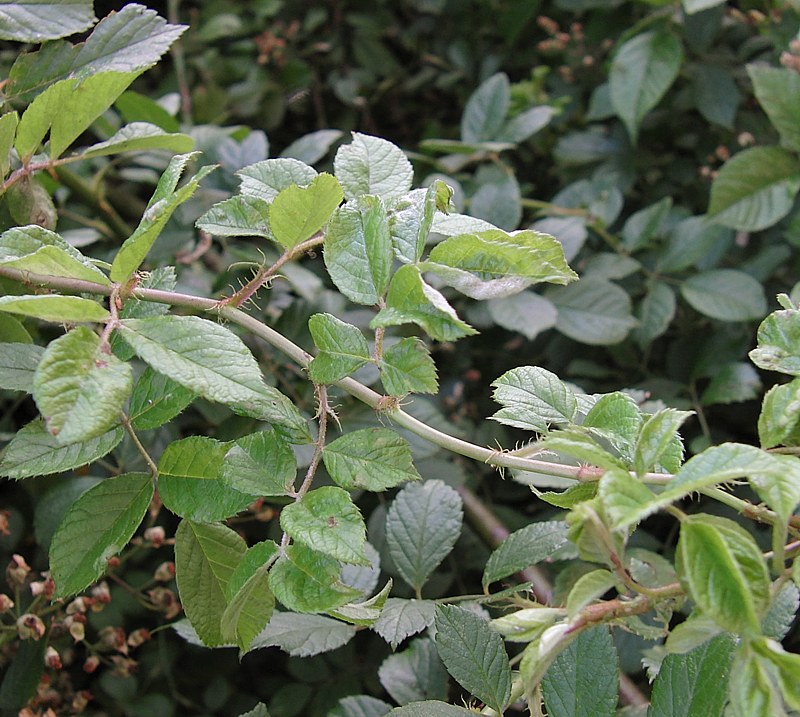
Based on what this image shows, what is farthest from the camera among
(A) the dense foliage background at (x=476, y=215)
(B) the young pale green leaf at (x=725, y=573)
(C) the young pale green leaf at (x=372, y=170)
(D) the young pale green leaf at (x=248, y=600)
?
(A) the dense foliage background at (x=476, y=215)

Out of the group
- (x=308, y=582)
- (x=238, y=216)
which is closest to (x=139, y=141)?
(x=238, y=216)

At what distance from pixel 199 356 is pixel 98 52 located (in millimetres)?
390

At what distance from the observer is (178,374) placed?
1.33 feet

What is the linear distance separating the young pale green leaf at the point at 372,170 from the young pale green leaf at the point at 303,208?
0.20 ft

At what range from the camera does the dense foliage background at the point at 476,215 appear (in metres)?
0.86

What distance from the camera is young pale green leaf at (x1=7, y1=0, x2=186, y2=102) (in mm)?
667

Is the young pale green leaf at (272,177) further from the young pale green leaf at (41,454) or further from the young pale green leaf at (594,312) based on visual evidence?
the young pale green leaf at (594,312)

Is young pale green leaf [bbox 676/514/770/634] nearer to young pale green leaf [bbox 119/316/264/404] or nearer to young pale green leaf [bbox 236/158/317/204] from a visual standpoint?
young pale green leaf [bbox 119/316/264/404]

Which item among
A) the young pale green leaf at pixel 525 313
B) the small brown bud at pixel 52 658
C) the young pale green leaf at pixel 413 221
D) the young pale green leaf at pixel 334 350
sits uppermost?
the young pale green leaf at pixel 413 221

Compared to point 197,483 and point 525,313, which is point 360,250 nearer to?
point 197,483

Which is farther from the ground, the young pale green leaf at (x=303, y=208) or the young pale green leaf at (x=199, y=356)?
the young pale green leaf at (x=303, y=208)

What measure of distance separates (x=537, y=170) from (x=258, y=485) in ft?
3.55

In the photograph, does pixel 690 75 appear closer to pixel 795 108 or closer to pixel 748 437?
pixel 795 108

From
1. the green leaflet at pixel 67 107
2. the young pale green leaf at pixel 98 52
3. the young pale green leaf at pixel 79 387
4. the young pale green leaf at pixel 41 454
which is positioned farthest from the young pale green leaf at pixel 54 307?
the young pale green leaf at pixel 98 52
